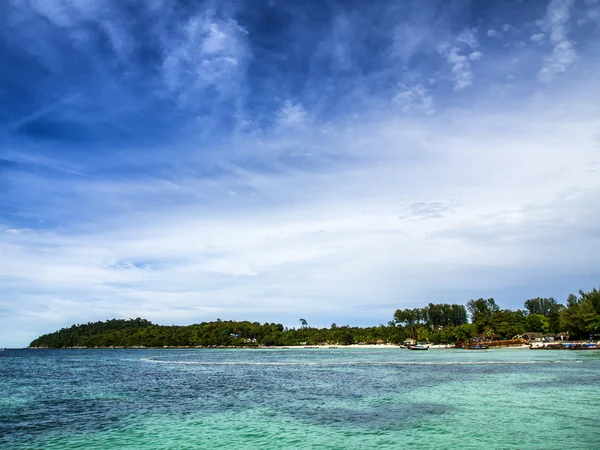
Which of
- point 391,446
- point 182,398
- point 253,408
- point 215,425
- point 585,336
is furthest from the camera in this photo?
point 585,336

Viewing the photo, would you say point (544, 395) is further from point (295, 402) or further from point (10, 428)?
point (10, 428)

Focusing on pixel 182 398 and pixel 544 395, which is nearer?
pixel 544 395

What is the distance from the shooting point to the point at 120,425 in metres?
25.9

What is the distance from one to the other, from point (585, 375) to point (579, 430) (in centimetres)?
3168

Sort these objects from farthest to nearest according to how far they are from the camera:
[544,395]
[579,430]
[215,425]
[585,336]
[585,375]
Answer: [585,336], [585,375], [544,395], [215,425], [579,430]

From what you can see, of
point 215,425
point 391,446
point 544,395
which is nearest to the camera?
point 391,446

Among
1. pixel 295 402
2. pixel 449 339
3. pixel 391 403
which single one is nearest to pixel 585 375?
pixel 391 403

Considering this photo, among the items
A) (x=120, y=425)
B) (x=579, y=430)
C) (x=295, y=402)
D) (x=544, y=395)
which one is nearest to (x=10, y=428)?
(x=120, y=425)

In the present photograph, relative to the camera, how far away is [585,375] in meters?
47.8

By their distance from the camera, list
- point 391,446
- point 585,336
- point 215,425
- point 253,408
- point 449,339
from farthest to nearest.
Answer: point 449,339, point 585,336, point 253,408, point 215,425, point 391,446

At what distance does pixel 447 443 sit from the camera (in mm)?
A: 20172

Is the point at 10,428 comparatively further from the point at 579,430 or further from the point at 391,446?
the point at 579,430

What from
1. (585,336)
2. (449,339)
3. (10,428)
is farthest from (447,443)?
(449,339)

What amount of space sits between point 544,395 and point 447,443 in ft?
61.2
